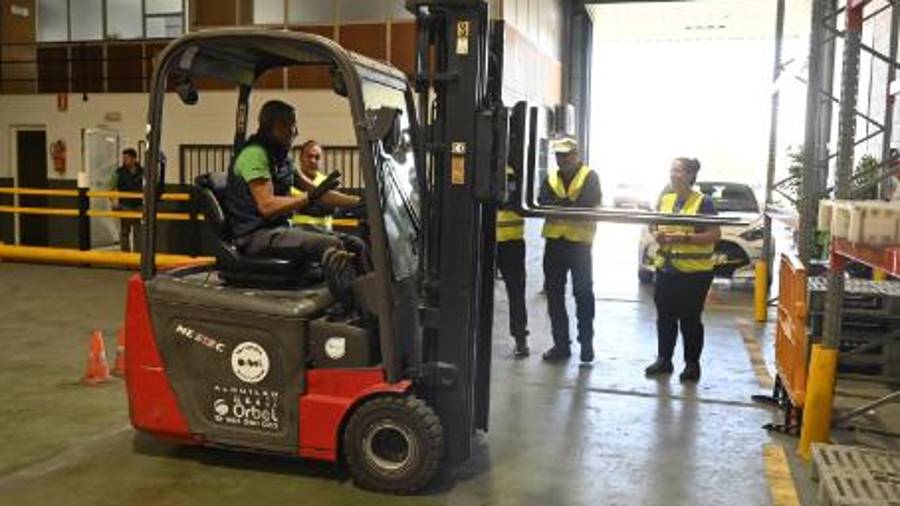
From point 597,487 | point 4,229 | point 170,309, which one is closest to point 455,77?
point 170,309

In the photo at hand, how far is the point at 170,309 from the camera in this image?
202 inches

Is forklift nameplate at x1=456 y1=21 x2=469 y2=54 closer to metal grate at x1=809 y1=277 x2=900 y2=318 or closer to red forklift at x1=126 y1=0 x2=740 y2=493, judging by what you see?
red forklift at x1=126 y1=0 x2=740 y2=493

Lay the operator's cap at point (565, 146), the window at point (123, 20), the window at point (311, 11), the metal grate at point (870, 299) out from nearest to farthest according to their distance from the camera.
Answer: the metal grate at point (870, 299) < the operator's cap at point (565, 146) < the window at point (311, 11) < the window at point (123, 20)

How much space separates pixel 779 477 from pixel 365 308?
2.65 meters

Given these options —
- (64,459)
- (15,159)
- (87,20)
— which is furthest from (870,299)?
(15,159)

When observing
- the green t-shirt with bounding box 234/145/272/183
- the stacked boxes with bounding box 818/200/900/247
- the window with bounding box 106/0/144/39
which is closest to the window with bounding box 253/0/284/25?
the window with bounding box 106/0/144/39

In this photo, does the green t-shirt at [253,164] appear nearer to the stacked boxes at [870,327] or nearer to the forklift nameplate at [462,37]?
the forklift nameplate at [462,37]

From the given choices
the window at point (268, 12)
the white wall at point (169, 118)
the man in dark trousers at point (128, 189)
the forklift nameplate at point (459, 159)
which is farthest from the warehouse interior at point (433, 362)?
the window at point (268, 12)

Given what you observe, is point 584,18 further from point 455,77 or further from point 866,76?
point 455,77

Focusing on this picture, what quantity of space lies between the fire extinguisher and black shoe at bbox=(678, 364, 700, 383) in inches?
532

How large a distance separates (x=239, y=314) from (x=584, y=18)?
73.9 feet

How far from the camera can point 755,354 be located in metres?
8.79

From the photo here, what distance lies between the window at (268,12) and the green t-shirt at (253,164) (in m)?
11.0

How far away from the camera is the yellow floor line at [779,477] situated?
4.91 meters
